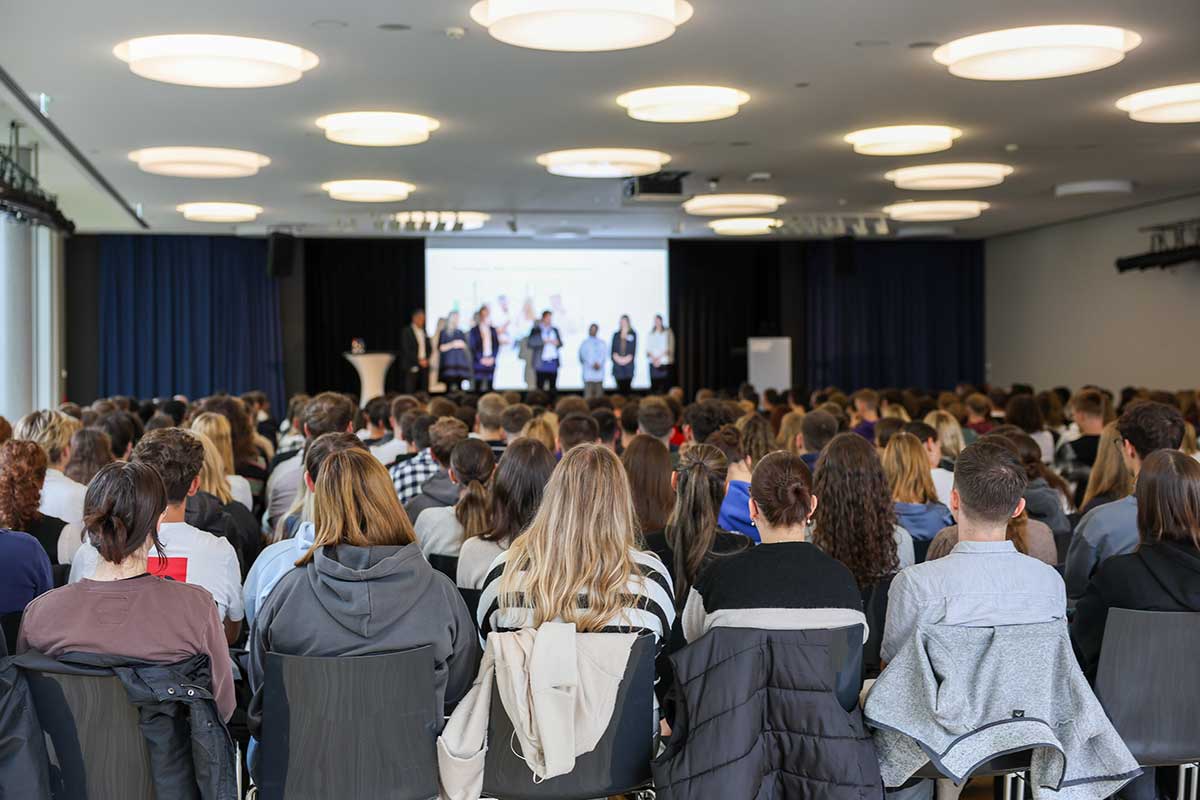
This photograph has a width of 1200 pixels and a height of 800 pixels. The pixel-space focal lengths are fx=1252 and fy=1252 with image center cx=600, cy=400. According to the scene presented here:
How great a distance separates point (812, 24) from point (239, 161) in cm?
660

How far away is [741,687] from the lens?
2977 mm

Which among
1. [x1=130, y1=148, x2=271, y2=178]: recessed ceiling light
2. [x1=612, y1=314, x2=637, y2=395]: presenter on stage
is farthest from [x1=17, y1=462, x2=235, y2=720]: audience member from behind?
[x1=612, y1=314, x2=637, y2=395]: presenter on stage

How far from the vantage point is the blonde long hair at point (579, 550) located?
119 inches

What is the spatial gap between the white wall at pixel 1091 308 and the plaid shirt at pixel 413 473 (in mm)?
12408

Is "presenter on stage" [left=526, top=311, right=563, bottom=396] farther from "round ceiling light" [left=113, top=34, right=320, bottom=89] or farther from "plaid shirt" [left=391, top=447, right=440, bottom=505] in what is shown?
"plaid shirt" [left=391, top=447, right=440, bottom=505]

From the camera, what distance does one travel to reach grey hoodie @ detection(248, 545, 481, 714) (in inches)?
118

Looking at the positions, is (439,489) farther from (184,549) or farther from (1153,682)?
(1153,682)

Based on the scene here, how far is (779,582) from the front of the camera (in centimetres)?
308

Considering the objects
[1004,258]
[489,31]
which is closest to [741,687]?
[489,31]

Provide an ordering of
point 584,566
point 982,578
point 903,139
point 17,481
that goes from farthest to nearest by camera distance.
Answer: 1. point 903,139
2. point 17,481
3. point 982,578
4. point 584,566

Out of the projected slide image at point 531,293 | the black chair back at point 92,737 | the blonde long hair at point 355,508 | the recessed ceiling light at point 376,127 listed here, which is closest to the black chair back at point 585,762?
the blonde long hair at point 355,508

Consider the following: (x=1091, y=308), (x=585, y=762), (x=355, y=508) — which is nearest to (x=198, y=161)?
(x=355, y=508)

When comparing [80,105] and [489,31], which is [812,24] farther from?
[80,105]

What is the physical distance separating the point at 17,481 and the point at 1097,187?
1254 centimetres
